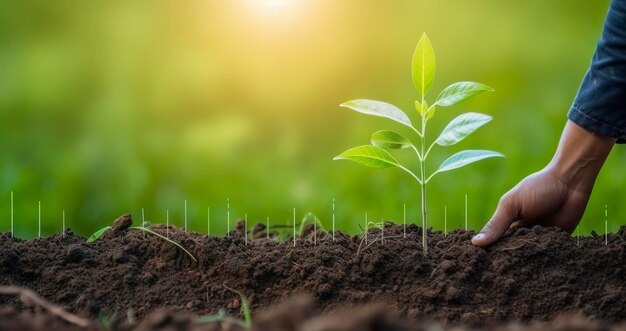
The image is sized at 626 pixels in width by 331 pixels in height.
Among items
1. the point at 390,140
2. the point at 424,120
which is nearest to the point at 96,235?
the point at 390,140

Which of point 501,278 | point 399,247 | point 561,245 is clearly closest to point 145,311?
point 399,247

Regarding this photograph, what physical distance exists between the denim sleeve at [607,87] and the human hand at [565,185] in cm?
5

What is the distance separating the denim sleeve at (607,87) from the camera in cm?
193

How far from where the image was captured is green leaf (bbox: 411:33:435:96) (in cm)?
172

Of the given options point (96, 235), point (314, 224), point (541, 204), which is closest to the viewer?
point (96, 235)

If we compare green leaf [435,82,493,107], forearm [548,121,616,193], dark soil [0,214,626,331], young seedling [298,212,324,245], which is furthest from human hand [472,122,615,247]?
young seedling [298,212,324,245]

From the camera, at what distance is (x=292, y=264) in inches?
68.7

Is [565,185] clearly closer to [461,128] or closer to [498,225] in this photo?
[498,225]

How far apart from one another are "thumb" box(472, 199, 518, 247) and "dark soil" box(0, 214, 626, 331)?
25 millimetres

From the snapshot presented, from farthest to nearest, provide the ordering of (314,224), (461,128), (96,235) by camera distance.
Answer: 1. (314,224)
2. (96,235)
3. (461,128)

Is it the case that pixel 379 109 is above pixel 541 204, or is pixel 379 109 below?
above

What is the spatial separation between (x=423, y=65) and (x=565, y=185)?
0.67m

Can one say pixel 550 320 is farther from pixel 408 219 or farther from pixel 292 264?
pixel 408 219

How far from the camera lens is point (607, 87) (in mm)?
1970
